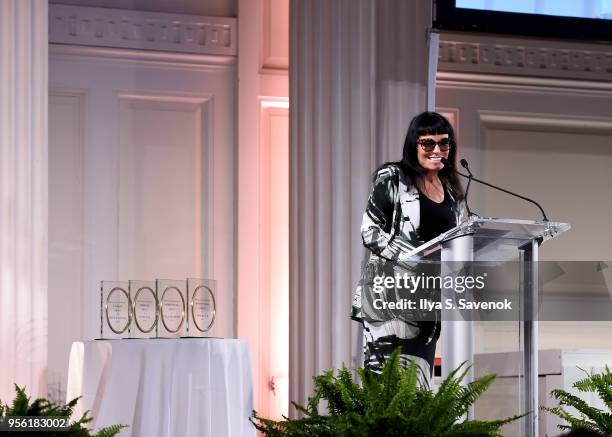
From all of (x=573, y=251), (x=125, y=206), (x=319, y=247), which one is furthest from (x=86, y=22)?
(x=573, y=251)

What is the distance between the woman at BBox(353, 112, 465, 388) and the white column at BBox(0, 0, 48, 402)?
1.28m

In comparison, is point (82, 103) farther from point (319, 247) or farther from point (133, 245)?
point (319, 247)

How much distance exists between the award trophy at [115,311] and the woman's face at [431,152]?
1156mm

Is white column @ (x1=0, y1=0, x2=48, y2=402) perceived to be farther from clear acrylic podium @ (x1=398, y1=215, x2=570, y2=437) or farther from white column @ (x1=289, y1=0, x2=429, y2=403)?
clear acrylic podium @ (x1=398, y1=215, x2=570, y2=437)

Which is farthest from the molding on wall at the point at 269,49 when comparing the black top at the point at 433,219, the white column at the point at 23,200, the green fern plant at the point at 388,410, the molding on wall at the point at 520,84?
the green fern plant at the point at 388,410

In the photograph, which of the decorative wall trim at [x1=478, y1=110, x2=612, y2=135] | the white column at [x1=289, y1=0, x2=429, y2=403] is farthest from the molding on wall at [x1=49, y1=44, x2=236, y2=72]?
the decorative wall trim at [x1=478, y1=110, x2=612, y2=135]

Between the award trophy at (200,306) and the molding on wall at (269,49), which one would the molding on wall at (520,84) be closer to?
the molding on wall at (269,49)

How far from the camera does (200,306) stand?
380cm

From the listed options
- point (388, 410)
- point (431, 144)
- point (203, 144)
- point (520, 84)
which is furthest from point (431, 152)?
point (520, 84)

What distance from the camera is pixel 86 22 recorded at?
5246mm

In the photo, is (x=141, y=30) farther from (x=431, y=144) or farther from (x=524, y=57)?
(x=431, y=144)

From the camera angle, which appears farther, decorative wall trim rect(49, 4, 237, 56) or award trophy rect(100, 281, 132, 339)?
decorative wall trim rect(49, 4, 237, 56)

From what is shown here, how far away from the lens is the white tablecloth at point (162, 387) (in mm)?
3523

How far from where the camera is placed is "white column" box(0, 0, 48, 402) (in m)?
3.90
